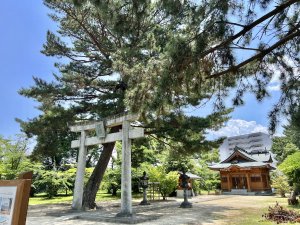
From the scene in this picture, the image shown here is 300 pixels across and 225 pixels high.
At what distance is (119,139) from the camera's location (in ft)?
33.5

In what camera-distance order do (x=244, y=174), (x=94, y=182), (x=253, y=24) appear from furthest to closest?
(x=244, y=174)
(x=94, y=182)
(x=253, y=24)

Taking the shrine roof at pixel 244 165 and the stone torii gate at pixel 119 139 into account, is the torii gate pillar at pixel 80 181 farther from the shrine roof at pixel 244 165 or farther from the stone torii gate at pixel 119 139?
the shrine roof at pixel 244 165

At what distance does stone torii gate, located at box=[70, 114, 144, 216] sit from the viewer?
899cm

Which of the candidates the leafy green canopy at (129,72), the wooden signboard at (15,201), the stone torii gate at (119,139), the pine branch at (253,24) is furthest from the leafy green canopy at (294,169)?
the wooden signboard at (15,201)

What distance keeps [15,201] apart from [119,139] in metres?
7.08

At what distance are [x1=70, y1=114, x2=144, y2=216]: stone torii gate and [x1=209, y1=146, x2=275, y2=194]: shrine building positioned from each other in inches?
620

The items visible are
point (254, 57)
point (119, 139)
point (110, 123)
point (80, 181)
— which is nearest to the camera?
point (254, 57)

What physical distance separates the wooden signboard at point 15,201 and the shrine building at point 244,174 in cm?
2191

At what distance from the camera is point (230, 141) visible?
346 ft

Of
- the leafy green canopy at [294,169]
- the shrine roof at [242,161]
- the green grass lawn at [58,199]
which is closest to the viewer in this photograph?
the leafy green canopy at [294,169]

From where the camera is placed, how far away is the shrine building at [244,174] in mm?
22656

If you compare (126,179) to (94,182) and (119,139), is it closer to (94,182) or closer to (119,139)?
(119,139)

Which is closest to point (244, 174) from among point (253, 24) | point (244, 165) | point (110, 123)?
point (244, 165)

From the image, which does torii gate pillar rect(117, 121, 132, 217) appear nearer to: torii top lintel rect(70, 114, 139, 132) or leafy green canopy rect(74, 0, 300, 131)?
torii top lintel rect(70, 114, 139, 132)
